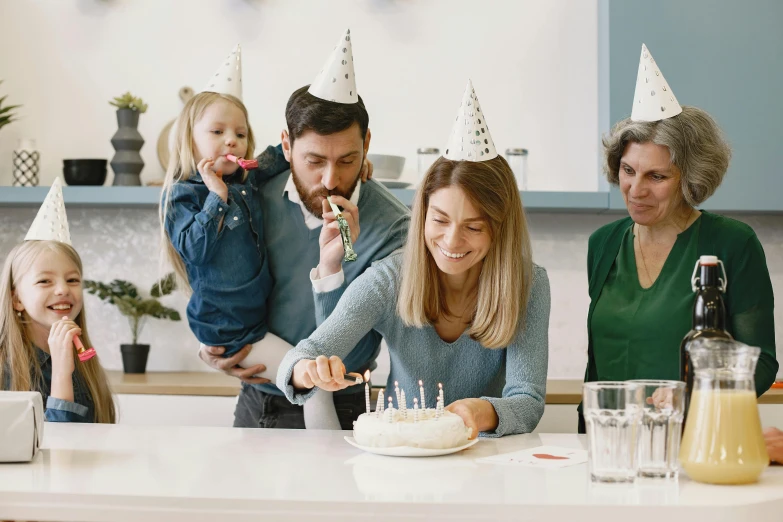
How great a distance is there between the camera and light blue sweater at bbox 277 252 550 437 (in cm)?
173

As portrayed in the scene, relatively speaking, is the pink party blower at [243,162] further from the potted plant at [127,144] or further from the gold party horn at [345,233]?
the potted plant at [127,144]

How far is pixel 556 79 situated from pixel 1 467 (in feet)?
8.90

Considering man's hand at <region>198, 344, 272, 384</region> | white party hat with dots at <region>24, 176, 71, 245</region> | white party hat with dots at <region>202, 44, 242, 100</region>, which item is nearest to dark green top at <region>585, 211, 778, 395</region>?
man's hand at <region>198, 344, 272, 384</region>

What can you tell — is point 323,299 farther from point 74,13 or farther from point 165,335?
point 74,13

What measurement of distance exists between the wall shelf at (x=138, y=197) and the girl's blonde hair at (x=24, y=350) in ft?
2.94

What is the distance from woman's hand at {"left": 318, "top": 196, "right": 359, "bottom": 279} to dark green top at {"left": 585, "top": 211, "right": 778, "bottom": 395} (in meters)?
0.57

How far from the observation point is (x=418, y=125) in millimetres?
3551

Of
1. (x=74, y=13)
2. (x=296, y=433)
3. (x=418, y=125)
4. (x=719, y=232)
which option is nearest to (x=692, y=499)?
(x=296, y=433)

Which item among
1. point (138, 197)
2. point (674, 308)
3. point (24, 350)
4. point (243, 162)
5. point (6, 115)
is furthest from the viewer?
point (6, 115)

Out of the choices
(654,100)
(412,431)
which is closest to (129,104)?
(654,100)

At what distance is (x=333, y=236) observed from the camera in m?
1.99

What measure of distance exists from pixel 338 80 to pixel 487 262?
56 centimetres

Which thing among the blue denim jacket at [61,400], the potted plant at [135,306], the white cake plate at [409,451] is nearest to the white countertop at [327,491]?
the white cake plate at [409,451]

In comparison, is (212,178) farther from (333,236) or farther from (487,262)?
(487,262)
